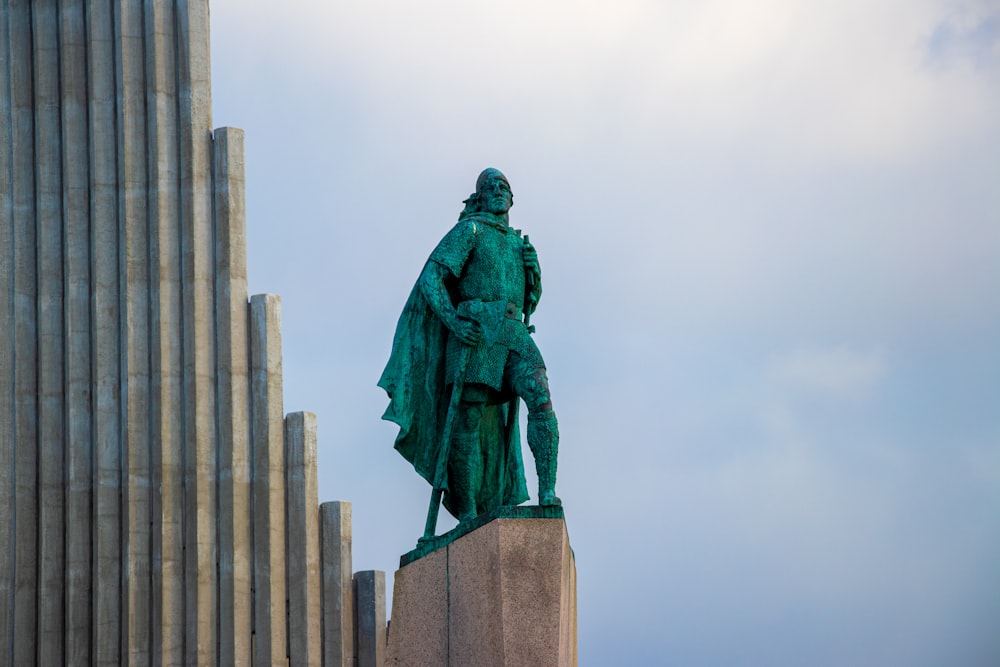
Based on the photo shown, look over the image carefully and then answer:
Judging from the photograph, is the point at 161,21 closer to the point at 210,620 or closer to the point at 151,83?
the point at 151,83

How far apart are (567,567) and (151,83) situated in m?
5.30

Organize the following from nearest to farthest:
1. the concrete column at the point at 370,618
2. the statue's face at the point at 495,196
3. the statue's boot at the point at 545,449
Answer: the statue's boot at the point at 545,449 → the statue's face at the point at 495,196 → the concrete column at the point at 370,618

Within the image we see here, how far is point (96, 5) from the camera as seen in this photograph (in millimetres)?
16906

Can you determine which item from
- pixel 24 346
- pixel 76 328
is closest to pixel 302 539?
pixel 76 328

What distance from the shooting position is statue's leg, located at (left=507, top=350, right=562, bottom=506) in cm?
1396

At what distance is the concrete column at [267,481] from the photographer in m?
15.8

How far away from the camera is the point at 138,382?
16.2 meters

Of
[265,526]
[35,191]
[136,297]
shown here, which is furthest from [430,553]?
[35,191]

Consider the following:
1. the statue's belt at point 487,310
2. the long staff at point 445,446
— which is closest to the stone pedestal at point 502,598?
the long staff at point 445,446

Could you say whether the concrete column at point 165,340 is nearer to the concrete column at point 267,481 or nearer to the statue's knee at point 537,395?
the concrete column at point 267,481

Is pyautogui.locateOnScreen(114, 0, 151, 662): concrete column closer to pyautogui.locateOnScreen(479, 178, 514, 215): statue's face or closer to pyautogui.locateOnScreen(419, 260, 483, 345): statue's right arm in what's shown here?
pyautogui.locateOnScreen(419, 260, 483, 345): statue's right arm

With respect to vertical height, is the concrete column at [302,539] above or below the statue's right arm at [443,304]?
below

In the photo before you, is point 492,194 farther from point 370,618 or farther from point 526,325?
point 370,618

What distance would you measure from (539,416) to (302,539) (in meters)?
2.62
